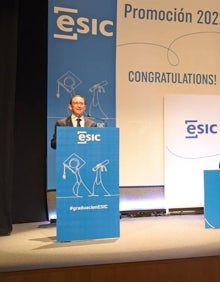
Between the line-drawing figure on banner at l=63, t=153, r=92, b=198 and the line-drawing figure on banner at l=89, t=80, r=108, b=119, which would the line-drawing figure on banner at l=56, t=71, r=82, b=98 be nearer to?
the line-drawing figure on banner at l=89, t=80, r=108, b=119

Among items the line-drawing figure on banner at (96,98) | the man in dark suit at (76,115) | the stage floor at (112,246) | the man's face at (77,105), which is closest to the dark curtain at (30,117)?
the stage floor at (112,246)

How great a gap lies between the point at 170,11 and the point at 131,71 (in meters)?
0.93

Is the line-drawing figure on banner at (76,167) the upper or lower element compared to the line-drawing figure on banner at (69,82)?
lower

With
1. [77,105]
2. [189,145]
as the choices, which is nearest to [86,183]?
[77,105]

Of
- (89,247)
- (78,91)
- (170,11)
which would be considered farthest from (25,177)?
(170,11)

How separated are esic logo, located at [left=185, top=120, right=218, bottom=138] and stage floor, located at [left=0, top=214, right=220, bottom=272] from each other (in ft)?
3.95

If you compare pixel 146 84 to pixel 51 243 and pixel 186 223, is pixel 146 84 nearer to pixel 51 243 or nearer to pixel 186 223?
pixel 186 223

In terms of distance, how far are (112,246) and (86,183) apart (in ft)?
1.88

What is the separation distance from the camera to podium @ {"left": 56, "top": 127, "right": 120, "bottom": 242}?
3.45 meters

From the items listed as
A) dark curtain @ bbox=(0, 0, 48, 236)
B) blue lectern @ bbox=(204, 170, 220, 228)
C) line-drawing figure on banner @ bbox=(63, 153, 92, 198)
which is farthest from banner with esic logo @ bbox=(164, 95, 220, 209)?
line-drawing figure on banner @ bbox=(63, 153, 92, 198)

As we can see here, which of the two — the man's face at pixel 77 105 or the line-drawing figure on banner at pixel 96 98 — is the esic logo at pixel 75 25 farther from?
the man's face at pixel 77 105

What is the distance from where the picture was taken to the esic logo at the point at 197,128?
204 inches

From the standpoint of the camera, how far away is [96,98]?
16.0 ft

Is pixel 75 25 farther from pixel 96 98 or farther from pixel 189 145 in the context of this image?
pixel 189 145
